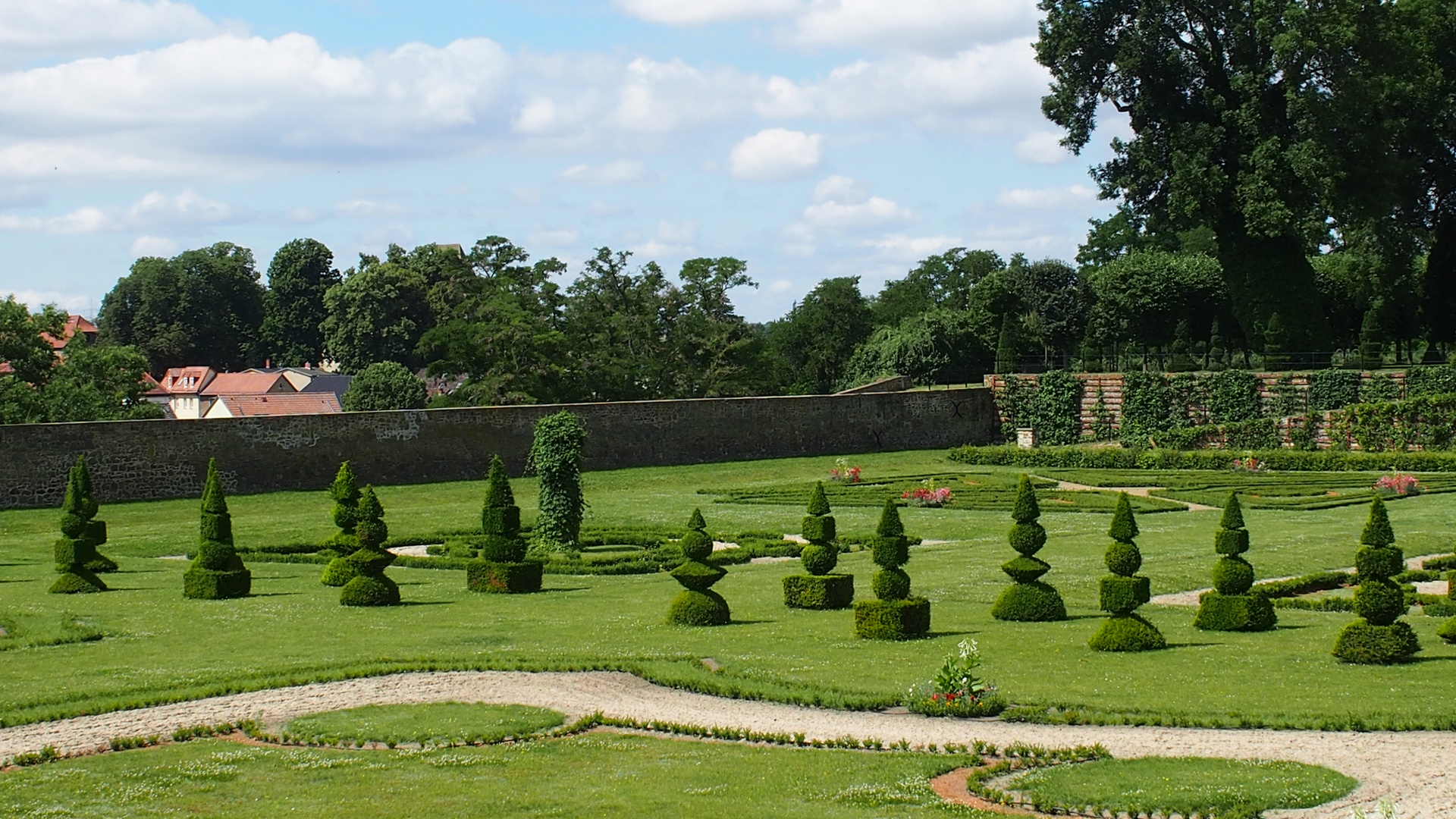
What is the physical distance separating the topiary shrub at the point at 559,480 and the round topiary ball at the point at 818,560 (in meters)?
6.89

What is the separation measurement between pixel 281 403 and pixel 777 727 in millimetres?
66961

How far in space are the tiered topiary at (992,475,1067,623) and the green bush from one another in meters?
1.25

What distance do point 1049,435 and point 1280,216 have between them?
33.3ft

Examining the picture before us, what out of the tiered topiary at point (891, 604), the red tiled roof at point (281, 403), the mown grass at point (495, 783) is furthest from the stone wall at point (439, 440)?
the red tiled roof at point (281, 403)

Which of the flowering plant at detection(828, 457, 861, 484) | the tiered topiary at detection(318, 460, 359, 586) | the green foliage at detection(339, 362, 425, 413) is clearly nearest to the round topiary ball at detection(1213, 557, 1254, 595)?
the tiered topiary at detection(318, 460, 359, 586)

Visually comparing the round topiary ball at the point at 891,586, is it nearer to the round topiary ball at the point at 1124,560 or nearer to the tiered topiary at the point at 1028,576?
the tiered topiary at the point at 1028,576

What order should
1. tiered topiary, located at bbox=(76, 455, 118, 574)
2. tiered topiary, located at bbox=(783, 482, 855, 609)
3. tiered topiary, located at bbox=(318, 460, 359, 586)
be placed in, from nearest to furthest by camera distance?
tiered topiary, located at bbox=(783, 482, 855, 609), tiered topiary, located at bbox=(76, 455, 118, 574), tiered topiary, located at bbox=(318, 460, 359, 586)

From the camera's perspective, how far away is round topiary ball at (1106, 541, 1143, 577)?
1485cm

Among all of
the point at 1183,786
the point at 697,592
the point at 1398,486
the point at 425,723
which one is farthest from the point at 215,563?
the point at 1398,486

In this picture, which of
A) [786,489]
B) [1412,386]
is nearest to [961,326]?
[1412,386]

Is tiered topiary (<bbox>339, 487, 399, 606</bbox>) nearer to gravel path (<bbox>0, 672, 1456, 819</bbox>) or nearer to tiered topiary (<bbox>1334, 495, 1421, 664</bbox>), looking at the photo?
gravel path (<bbox>0, 672, 1456, 819</bbox>)

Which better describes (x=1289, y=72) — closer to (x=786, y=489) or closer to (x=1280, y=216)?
(x=1280, y=216)

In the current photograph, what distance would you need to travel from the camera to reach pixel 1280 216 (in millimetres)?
44844

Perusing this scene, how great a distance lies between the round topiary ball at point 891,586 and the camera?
52.0ft
